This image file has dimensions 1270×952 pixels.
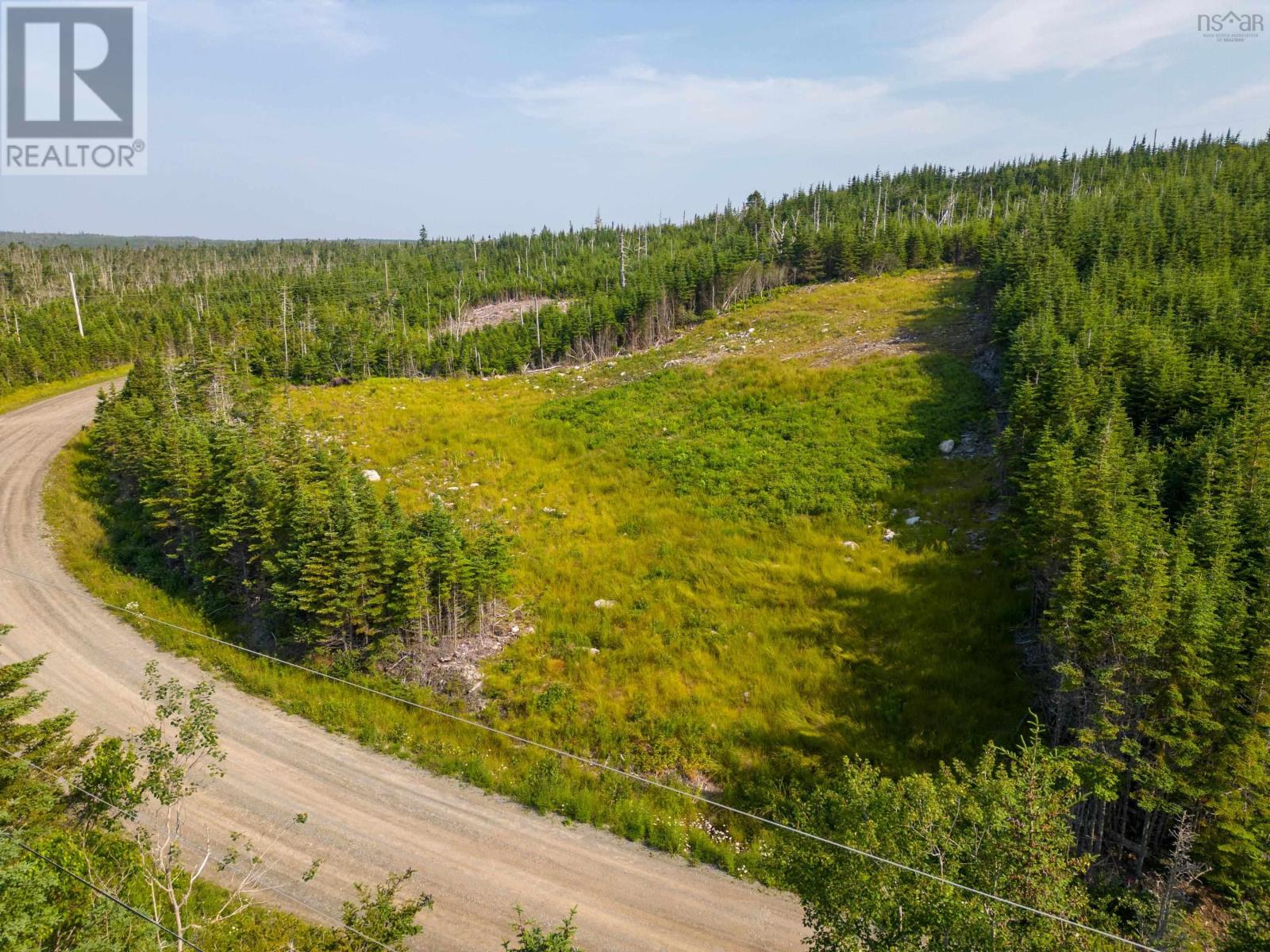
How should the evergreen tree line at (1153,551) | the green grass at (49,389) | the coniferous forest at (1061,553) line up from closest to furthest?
the coniferous forest at (1061,553)
the evergreen tree line at (1153,551)
the green grass at (49,389)

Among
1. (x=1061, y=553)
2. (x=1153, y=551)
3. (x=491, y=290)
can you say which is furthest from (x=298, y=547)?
(x=491, y=290)

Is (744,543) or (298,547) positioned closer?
(298,547)

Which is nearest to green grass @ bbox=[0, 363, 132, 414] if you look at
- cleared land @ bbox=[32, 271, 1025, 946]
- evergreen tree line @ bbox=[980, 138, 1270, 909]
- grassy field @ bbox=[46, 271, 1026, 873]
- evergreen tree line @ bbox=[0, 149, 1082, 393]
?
evergreen tree line @ bbox=[0, 149, 1082, 393]

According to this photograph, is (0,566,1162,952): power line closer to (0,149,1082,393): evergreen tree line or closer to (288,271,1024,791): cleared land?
(288,271,1024,791): cleared land

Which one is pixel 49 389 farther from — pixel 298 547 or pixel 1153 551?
pixel 1153 551

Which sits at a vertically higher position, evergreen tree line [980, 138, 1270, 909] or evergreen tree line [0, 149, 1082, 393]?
evergreen tree line [0, 149, 1082, 393]

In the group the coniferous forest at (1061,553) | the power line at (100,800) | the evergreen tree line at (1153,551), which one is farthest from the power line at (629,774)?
the power line at (100,800)

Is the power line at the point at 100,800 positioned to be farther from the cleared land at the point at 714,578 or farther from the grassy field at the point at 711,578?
the grassy field at the point at 711,578
